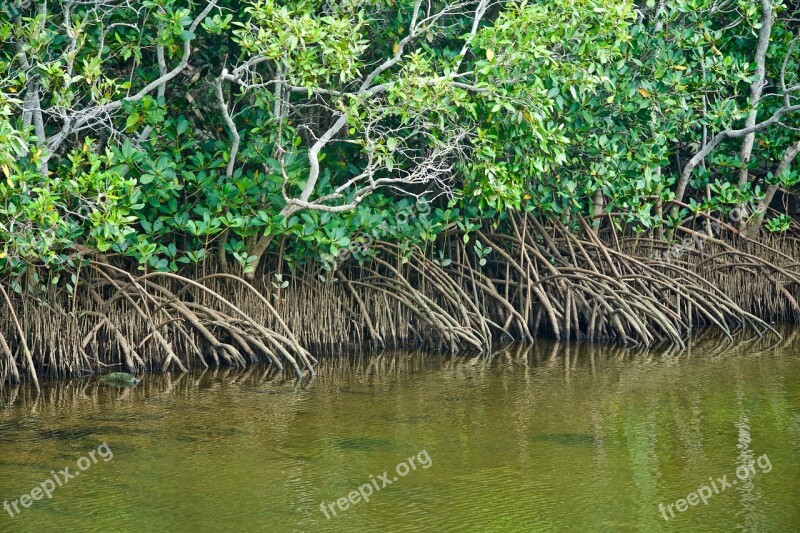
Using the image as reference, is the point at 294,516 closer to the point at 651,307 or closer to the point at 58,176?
the point at 58,176

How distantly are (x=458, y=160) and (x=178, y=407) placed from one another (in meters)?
2.98

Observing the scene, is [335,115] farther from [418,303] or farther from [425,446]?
[425,446]

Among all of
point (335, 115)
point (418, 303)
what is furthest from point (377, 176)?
point (418, 303)

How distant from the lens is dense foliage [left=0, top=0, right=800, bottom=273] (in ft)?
21.9

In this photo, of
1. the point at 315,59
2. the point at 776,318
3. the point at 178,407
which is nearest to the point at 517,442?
the point at 178,407

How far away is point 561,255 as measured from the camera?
358 inches

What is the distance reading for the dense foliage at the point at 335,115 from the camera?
21.9 ft

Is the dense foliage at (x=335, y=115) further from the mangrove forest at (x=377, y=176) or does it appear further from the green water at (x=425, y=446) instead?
the green water at (x=425, y=446)

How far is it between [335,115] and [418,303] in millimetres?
1714

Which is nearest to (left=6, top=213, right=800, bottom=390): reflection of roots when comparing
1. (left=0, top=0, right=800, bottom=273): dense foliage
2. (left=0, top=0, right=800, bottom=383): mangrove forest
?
(left=0, top=0, right=800, bottom=383): mangrove forest

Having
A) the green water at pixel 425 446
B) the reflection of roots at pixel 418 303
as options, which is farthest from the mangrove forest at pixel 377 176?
the green water at pixel 425 446

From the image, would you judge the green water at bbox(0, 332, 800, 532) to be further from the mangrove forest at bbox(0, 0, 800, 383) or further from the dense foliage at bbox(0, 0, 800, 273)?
the dense foliage at bbox(0, 0, 800, 273)

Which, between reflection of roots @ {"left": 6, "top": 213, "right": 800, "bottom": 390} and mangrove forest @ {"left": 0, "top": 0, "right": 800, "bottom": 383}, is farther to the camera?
reflection of roots @ {"left": 6, "top": 213, "right": 800, "bottom": 390}

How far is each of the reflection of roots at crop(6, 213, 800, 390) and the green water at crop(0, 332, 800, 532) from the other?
0.36 meters
